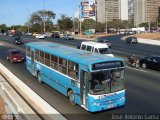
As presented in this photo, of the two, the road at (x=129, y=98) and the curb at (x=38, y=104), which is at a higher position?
the curb at (x=38, y=104)

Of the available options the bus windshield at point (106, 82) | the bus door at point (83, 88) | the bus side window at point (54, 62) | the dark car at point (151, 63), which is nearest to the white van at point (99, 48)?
the dark car at point (151, 63)

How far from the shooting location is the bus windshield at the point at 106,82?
13.3 m

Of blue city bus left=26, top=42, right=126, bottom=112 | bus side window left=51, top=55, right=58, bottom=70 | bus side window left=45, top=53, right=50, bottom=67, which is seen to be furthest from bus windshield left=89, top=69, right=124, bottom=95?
bus side window left=45, top=53, right=50, bottom=67

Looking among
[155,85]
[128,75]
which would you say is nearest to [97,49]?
[128,75]

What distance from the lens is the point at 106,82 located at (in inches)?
534

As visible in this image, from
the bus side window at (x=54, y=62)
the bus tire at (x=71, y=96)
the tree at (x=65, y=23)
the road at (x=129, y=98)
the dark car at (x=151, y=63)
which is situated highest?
the tree at (x=65, y=23)

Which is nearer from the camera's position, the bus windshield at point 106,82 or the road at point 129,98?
the bus windshield at point 106,82

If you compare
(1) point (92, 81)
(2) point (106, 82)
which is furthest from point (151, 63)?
(1) point (92, 81)

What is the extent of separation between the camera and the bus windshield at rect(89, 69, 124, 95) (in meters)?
13.3

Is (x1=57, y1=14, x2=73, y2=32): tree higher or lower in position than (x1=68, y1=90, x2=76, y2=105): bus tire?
higher

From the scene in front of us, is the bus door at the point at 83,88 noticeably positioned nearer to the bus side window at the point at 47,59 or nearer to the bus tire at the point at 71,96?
the bus tire at the point at 71,96

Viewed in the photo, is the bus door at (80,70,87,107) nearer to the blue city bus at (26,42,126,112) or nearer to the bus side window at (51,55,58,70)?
the blue city bus at (26,42,126,112)

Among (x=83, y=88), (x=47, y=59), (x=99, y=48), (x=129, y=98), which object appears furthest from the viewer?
(x=99, y=48)

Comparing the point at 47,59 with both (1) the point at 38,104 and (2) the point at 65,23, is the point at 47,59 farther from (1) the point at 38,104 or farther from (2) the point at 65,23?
(2) the point at 65,23
